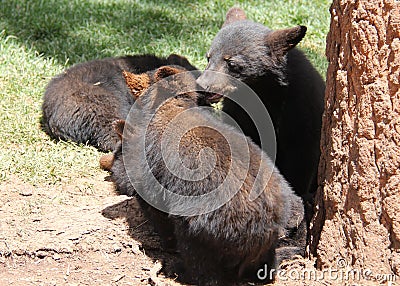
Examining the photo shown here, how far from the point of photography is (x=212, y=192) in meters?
4.08

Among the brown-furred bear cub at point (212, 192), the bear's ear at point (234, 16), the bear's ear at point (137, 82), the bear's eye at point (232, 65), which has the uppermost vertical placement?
the bear's ear at point (234, 16)

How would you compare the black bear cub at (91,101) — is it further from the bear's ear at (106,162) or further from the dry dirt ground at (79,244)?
the dry dirt ground at (79,244)

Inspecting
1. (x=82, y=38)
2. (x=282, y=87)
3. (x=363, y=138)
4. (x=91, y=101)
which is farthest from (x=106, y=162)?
(x=82, y=38)

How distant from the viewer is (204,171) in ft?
13.5

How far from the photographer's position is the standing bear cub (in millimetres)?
5574

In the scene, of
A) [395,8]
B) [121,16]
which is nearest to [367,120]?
[395,8]

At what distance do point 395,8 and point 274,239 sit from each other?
1628 mm

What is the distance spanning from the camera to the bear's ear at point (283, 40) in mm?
5453

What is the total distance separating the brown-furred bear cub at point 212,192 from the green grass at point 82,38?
1.73 metres

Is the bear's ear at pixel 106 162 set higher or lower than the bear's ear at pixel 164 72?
lower

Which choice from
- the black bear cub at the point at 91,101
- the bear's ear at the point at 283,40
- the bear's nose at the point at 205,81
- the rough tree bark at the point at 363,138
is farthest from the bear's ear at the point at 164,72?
the black bear cub at the point at 91,101

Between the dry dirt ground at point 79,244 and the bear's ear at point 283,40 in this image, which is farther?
the bear's ear at point 283,40

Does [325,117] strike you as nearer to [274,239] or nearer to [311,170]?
[274,239]

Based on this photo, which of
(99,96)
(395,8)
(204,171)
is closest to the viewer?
(395,8)
